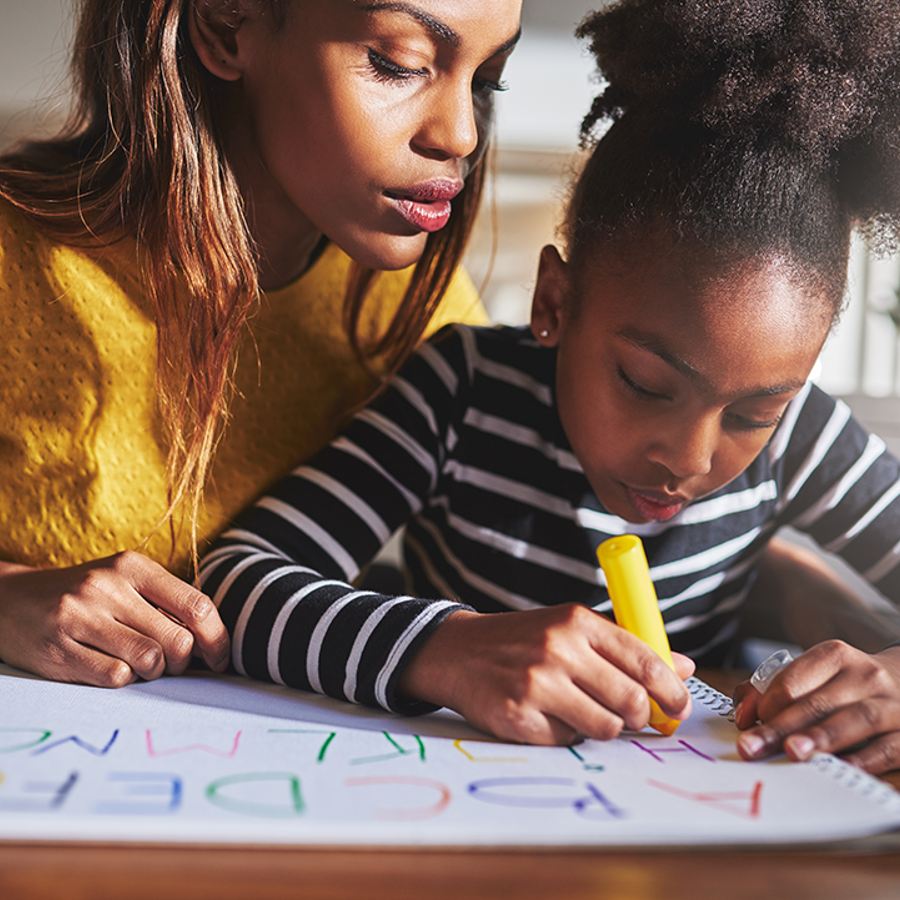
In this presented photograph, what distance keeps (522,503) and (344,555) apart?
0.13 m

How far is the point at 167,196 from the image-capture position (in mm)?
517

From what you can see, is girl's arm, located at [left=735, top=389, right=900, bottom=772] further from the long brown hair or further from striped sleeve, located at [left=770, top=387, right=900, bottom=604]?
the long brown hair

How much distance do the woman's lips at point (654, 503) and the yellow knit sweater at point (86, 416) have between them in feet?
0.85

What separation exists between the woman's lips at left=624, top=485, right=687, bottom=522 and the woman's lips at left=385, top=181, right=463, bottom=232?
207mm

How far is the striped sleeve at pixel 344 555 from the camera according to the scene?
1.39ft

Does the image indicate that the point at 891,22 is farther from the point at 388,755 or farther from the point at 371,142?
the point at 388,755

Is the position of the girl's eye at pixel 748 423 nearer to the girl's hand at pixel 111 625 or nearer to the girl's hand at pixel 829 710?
the girl's hand at pixel 829 710

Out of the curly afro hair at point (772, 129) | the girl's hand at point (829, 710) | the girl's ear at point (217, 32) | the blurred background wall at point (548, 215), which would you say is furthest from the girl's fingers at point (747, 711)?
the blurred background wall at point (548, 215)

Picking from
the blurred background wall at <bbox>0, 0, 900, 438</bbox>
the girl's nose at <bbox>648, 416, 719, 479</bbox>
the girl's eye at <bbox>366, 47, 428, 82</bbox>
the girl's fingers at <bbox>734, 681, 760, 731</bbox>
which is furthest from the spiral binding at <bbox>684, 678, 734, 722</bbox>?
the blurred background wall at <bbox>0, 0, 900, 438</bbox>

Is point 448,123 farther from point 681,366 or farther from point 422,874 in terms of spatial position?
point 422,874

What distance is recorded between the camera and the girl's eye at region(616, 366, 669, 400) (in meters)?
0.48

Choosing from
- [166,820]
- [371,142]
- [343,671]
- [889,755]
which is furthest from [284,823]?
[371,142]

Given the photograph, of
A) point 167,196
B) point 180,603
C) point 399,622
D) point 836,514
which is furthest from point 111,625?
point 836,514

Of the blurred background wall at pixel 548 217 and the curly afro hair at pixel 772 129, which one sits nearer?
the curly afro hair at pixel 772 129
